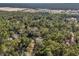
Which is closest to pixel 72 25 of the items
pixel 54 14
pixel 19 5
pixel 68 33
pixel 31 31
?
pixel 68 33

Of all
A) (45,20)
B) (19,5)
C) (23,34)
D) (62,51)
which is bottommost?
(62,51)

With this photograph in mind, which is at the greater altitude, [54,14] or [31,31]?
[54,14]

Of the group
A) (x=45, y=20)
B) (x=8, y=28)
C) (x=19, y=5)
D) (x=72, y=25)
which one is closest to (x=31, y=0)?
(x=19, y=5)

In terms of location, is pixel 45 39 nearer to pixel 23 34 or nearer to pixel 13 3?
pixel 23 34

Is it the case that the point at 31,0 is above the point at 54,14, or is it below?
above

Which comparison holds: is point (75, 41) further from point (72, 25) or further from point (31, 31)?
point (31, 31)

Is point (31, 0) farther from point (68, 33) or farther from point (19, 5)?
point (68, 33)
